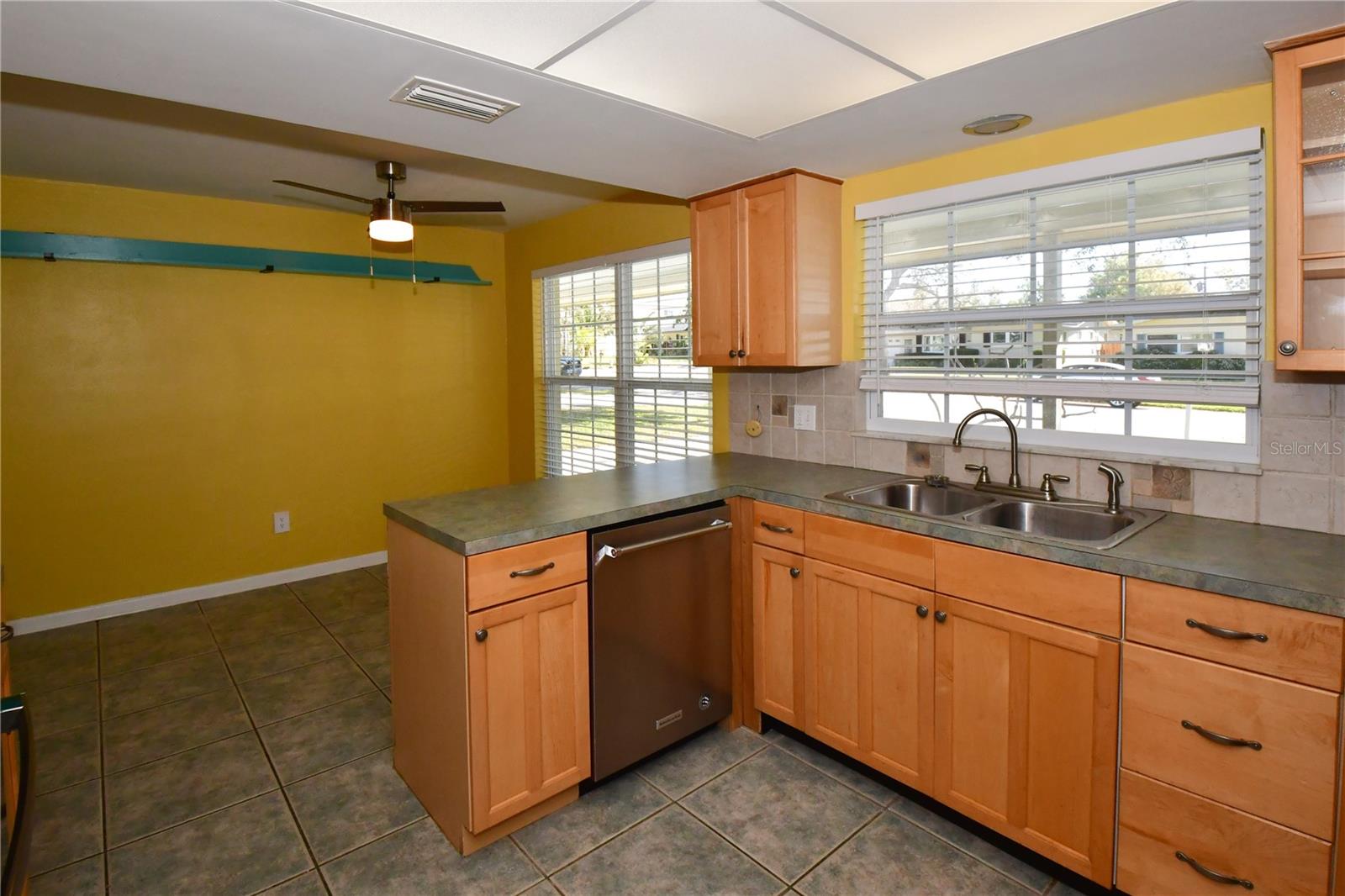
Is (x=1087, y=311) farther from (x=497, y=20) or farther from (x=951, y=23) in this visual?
(x=497, y=20)

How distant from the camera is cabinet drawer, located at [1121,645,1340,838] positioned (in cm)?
153

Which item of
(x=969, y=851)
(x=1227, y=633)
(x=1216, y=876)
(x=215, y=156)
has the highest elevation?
(x=215, y=156)

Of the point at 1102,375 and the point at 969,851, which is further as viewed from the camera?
the point at 1102,375

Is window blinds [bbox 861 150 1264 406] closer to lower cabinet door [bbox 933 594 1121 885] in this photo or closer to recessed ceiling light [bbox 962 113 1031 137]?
recessed ceiling light [bbox 962 113 1031 137]

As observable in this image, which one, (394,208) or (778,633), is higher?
(394,208)

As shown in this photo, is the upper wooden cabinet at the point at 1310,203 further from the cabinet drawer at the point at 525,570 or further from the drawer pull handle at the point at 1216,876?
the cabinet drawer at the point at 525,570

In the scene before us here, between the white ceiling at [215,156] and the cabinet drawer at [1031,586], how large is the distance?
261 centimetres

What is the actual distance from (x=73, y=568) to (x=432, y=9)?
12.3 ft

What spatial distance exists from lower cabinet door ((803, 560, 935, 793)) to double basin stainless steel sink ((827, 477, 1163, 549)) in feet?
0.93

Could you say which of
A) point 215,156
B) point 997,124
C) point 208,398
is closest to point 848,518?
point 997,124

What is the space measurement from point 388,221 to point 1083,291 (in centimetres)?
298

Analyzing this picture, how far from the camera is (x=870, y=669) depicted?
2.34 metres

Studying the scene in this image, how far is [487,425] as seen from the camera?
5.37 meters

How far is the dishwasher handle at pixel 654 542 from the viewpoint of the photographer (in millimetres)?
2268
